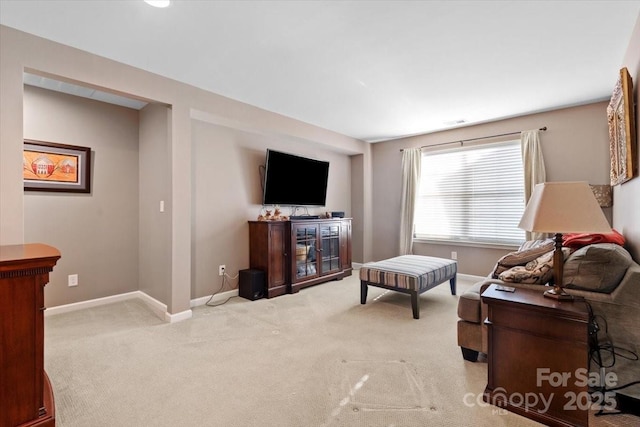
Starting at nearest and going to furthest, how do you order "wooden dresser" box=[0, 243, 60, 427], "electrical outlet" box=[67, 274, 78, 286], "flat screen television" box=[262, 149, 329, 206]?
1. "wooden dresser" box=[0, 243, 60, 427]
2. "electrical outlet" box=[67, 274, 78, 286]
3. "flat screen television" box=[262, 149, 329, 206]

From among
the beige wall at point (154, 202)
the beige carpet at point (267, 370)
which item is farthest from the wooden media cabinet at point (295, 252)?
the beige wall at point (154, 202)

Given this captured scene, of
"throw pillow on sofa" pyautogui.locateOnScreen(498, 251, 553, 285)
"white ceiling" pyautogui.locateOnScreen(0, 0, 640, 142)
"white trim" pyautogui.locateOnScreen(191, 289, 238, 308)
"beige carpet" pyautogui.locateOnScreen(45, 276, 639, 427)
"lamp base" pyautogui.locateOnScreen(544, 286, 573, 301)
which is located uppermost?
"white ceiling" pyautogui.locateOnScreen(0, 0, 640, 142)

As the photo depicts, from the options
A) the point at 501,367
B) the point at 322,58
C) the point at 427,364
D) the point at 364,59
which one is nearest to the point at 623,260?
the point at 501,367

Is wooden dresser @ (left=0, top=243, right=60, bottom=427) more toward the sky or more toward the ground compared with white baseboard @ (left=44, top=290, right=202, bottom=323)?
more toward the sky

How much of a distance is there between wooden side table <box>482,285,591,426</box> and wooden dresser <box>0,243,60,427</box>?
242 cm

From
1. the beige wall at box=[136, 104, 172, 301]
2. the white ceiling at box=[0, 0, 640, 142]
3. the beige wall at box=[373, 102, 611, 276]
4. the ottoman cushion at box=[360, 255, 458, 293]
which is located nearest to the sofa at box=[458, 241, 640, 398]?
the ottoman cushion at box=[360, 255, 458, 293]

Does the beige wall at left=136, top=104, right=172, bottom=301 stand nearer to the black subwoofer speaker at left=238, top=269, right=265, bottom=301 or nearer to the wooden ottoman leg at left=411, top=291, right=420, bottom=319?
the black subwoofer speaker at left=238, top=269, right=265, bottom=301

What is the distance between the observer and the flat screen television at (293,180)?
→ 4.06 meters

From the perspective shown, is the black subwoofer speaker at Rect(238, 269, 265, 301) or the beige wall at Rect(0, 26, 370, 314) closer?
the beige wall at Rect(0, 26, 370, 314)

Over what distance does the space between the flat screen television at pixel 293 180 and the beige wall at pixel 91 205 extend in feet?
5.60

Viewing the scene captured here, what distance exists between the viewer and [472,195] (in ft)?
15.0

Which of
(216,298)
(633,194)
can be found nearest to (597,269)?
(633,194)

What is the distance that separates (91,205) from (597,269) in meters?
4.71

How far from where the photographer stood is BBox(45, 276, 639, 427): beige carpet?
1604 mm
